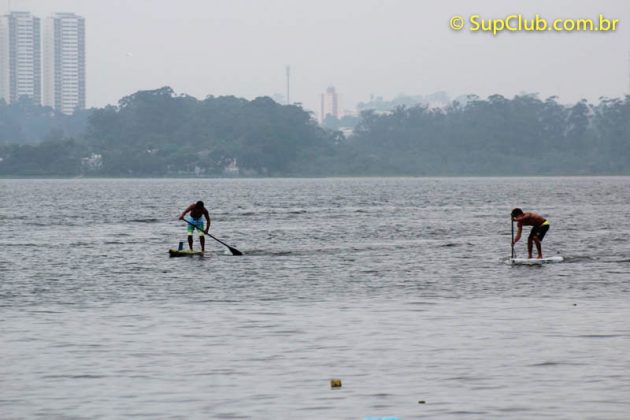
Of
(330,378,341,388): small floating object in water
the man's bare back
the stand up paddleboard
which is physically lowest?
(330,378,341,388): small floating object in water

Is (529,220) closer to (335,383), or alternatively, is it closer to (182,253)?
(182,253)

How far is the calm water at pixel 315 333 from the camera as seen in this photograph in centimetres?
1648

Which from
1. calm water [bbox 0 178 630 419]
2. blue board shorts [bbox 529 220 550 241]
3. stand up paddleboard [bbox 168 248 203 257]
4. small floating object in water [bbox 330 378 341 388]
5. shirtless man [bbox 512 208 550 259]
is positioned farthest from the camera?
stand up paddleboard [bbox 168 248 203 257]

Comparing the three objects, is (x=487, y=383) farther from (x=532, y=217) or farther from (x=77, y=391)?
(x=532, y=217)

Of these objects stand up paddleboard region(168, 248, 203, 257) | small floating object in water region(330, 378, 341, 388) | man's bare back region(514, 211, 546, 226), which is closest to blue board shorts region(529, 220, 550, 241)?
man's bare back region(514, 211, 546, 226)

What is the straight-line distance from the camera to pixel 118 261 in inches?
1654

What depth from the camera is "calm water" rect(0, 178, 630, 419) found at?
16.5 meters

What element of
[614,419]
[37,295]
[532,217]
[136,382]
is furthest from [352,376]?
[532,217]

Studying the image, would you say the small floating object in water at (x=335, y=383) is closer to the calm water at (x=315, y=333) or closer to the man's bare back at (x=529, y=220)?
the calm water at (x=315, y=333)

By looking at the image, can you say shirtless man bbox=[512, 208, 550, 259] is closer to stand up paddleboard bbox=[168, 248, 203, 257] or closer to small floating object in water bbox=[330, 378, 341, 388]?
stand up paddleboard bbox=[168, 248, 203, 257]

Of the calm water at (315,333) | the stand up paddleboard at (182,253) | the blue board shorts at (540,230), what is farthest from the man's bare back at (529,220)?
the stand up paddleboard at (182,253)

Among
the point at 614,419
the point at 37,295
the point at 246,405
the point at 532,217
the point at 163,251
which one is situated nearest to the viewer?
the point at 614,419

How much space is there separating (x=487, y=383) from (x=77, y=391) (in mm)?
5396

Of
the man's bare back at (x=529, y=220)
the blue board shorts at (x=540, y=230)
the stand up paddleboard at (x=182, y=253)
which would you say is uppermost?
the man's bare back at (x=529, y=220)
